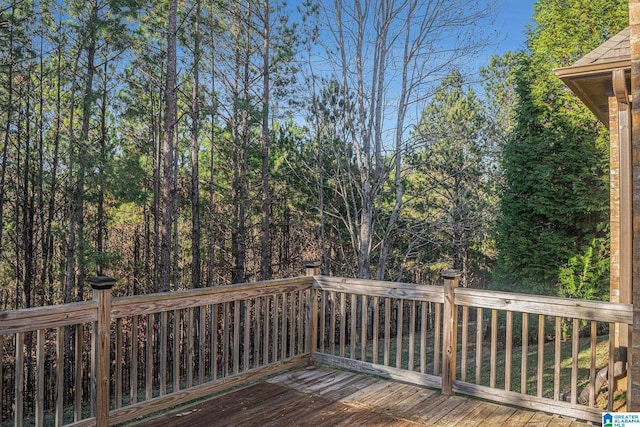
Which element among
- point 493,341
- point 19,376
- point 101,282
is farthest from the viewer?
point 493,341

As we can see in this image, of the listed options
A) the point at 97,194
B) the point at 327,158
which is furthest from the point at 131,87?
the point at 327,158

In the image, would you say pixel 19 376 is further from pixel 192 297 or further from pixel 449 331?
pixel 449 331

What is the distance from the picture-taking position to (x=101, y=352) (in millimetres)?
2805

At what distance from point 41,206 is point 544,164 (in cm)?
1004

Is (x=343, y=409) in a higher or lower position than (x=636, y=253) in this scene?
lower

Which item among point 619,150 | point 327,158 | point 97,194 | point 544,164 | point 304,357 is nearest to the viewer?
point 619,150

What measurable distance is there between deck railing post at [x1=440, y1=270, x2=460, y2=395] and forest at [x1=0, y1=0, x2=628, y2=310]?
13.3ft

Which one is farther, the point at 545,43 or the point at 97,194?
the point at 97,194

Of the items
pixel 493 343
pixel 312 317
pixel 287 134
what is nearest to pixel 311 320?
pixel 312 317

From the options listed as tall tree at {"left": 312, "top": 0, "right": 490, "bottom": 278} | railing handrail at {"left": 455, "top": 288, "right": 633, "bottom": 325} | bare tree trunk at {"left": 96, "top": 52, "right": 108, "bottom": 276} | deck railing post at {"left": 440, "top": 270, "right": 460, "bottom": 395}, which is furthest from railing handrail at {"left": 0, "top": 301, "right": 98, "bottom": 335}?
bare tree trunk at {"left": 96, "top": 52, "right": 108, "bottom": 276}

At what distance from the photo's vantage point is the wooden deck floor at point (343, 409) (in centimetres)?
306

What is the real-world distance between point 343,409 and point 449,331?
40.3 inches

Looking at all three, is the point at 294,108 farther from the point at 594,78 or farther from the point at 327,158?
the point at 594,78

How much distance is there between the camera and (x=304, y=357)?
4355mm
